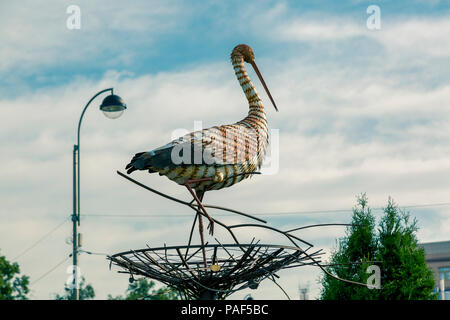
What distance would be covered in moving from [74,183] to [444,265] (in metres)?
50.4

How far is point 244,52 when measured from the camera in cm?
781

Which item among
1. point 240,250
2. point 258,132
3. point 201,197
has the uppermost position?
point 258,132

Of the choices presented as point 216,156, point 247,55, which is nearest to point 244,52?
point 247,55

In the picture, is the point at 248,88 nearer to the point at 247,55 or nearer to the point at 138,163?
the point at 247,55

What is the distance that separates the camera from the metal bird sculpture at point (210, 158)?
21.5 feet

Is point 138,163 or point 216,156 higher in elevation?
point 216,156

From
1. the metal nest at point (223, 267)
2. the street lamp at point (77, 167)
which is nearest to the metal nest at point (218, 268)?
the metal nest at point (223, 267)

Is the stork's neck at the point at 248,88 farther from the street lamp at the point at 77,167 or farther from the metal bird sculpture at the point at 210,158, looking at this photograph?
the street lamp at the point at 77,167

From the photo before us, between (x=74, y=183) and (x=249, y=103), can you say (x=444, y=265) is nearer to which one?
(x=74, y=183)

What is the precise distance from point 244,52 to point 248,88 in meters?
0.43

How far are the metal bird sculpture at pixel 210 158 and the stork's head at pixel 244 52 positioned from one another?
32.1 inches
